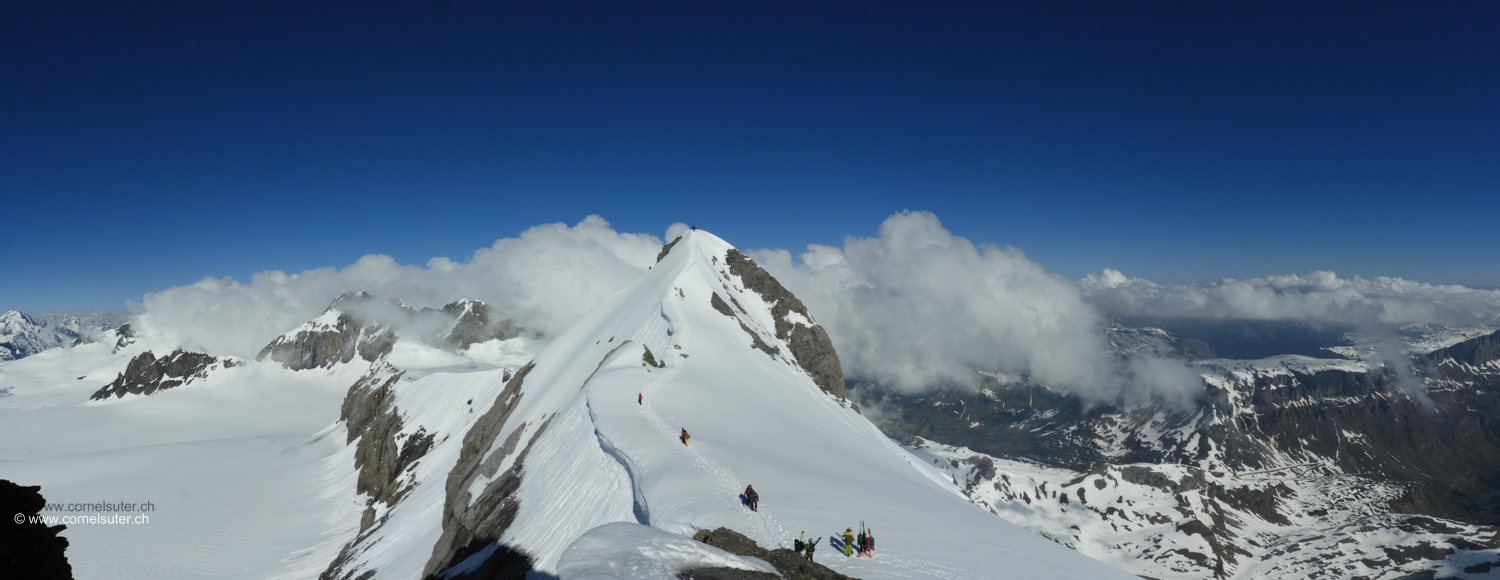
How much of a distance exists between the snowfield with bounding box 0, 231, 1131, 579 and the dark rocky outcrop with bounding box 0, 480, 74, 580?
349 inches

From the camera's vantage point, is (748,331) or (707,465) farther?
(748,331)

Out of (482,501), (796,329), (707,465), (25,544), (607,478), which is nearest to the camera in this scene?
(25,544)

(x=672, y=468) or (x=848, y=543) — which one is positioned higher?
(x=672, y=468)

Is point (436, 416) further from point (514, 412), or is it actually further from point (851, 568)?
point (851, 568)

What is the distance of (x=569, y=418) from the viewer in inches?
1613

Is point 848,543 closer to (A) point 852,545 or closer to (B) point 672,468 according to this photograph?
(A) point 852,545

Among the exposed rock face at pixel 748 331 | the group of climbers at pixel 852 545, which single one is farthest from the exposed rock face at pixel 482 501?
the exposed rock face at pixel 748 331

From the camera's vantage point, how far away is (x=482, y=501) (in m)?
36.8

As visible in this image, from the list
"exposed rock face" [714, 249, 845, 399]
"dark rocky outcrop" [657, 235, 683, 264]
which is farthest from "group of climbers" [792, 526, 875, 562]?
"dark rocky outcrop" [657, 235, 683, 264]

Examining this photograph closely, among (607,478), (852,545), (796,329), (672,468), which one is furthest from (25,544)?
(796,329)

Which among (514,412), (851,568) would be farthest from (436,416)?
(851,568)

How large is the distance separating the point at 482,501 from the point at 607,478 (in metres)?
14.4

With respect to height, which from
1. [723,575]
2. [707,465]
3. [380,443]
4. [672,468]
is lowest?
[380,443]

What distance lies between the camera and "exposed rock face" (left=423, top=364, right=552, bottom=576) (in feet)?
103
